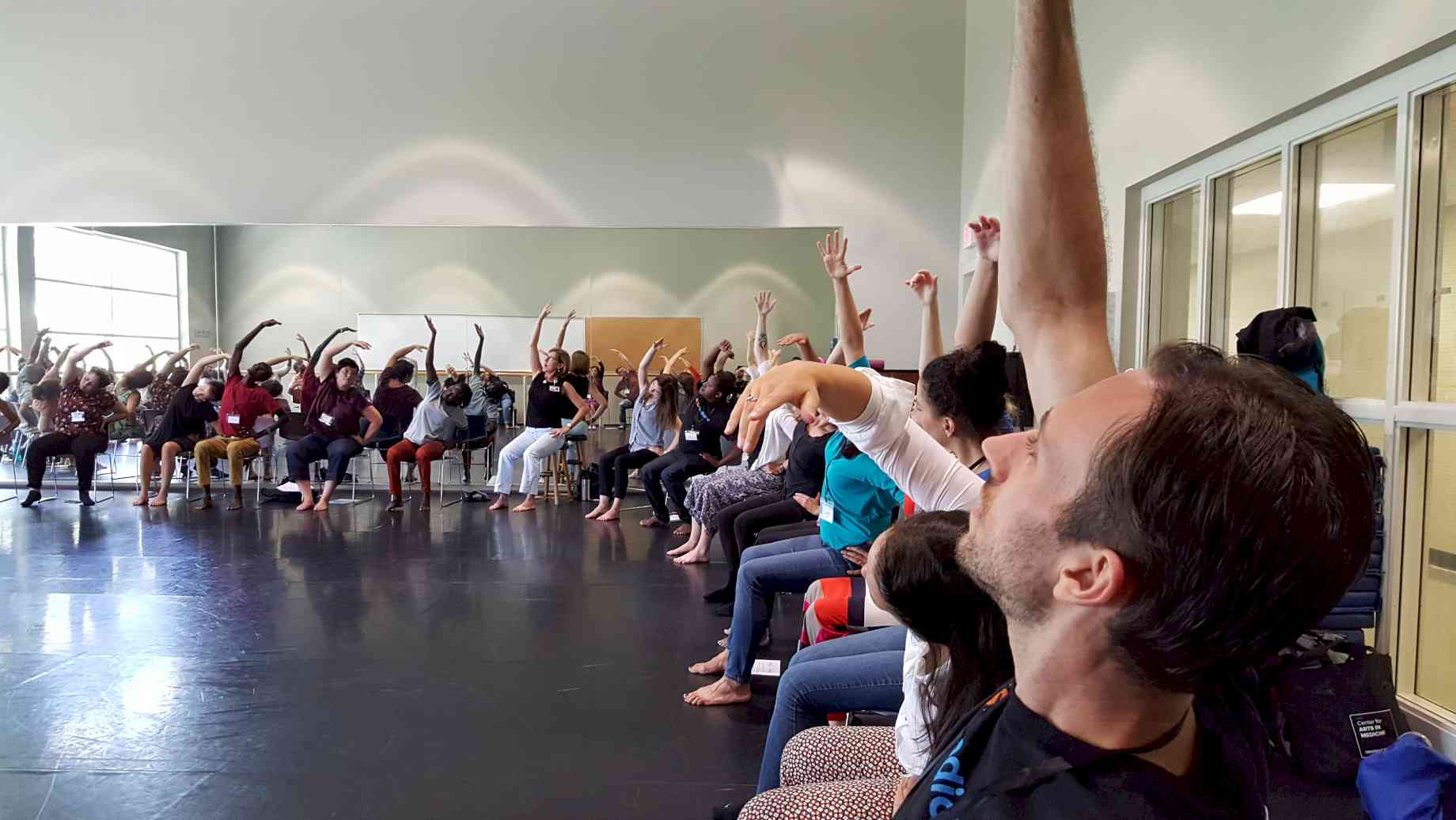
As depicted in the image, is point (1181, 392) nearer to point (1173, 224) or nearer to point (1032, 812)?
point (1032, 812)

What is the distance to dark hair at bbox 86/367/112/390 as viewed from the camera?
7.94 meters

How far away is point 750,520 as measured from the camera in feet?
14.6

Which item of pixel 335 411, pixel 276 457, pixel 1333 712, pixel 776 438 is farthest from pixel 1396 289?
pixel 276 457

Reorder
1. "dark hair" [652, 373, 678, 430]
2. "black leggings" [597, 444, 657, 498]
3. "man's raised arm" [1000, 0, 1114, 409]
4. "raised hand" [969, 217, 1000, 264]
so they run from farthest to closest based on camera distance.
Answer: "black leggings" [597, 444, 657, 498]
"dark hair" [652, 373, 678, 430]
"raised hand" [969, 217, 1000, 264]
"man's raised arm" [1000, 0, 1114, 409]

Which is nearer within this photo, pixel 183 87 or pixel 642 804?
pixel 642 804

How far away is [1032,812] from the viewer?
0.80 metres

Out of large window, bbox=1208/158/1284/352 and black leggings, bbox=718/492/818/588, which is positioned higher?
large window, bbox=1208/158/1284/352

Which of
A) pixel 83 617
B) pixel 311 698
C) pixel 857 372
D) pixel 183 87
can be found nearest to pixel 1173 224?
pixel 857 372

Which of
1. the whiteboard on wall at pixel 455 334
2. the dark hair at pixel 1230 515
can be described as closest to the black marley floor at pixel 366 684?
the dark hair at pixel 1230 515

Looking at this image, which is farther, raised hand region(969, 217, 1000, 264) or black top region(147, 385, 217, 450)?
black top region(147, 385, 217, 450)

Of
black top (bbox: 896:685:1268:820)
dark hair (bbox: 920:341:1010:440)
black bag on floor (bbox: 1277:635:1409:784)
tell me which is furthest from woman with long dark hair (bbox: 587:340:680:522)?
black top (bbox: 896:685:1268:820)

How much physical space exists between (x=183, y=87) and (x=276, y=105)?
0.89 m

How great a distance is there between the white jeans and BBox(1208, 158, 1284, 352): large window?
18.3 feet

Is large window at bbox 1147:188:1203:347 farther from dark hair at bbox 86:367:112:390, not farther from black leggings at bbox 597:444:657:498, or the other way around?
dark hair at bbox 86:367:112:390
